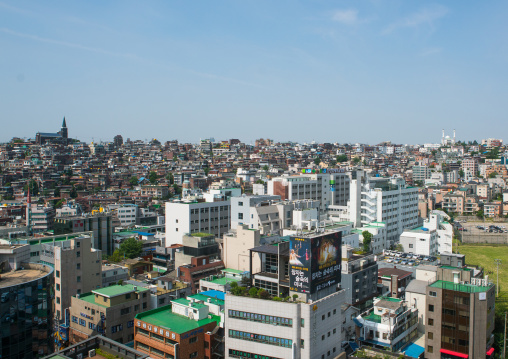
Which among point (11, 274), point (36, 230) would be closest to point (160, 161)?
point (36, 230)

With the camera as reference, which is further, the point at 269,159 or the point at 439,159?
the point at 439,159

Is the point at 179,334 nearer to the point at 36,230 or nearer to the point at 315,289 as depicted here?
the point at 315,289

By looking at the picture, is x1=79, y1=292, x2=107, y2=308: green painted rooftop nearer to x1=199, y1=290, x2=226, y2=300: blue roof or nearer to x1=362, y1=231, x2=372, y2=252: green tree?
x1=199, y1=290, x2=226, y2=300: blue roof

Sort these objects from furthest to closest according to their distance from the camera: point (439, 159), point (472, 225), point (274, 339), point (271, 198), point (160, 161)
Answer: point (439, 159), point (160, 161), point (472, 225), point (271, 198), point (274, 339)

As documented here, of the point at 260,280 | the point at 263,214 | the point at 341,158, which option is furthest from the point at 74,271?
the point at 341,158

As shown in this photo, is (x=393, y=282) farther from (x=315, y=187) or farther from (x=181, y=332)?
(x=315, y=187)

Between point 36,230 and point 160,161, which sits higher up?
point 160,161
